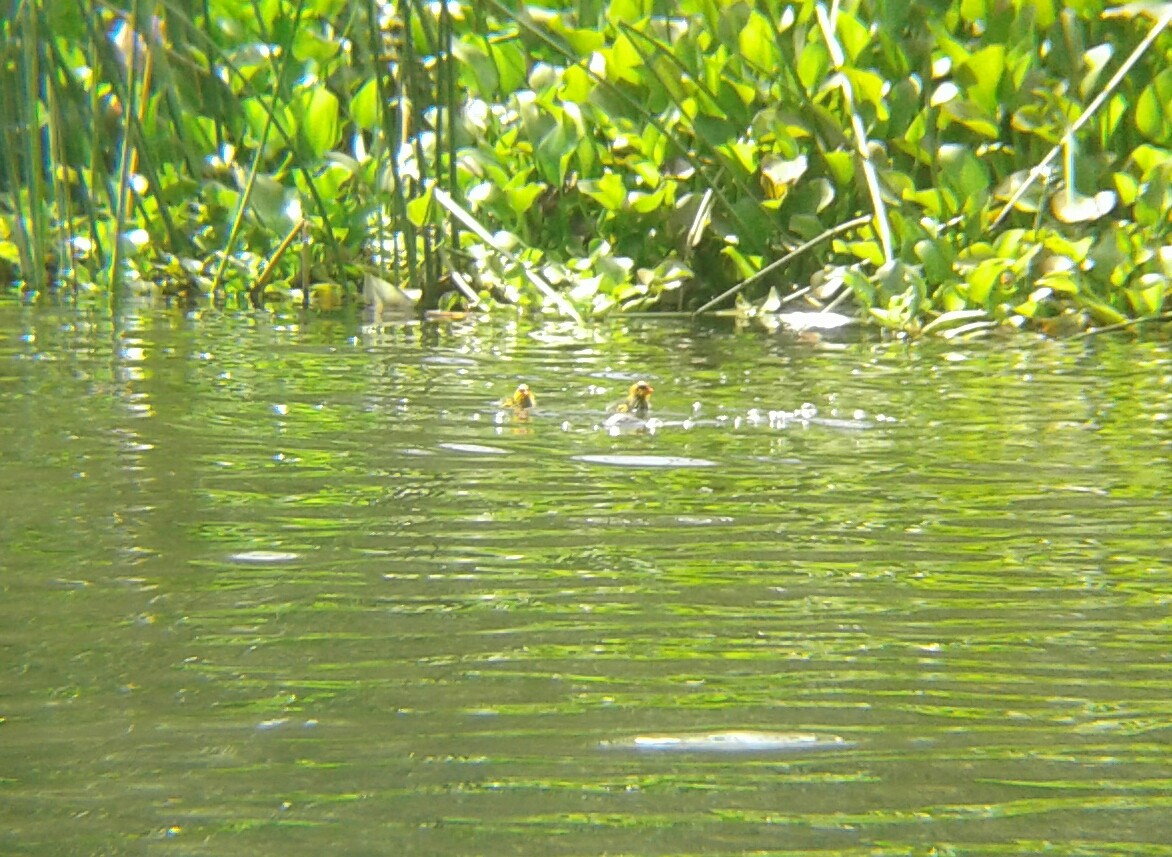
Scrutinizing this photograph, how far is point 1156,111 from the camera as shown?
7422mm

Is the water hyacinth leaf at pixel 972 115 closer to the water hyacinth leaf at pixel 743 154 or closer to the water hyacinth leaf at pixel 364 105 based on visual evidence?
the water hyacinth leaf at pixel 743 154

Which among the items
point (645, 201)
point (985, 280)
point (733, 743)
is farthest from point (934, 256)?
point (733, 743)

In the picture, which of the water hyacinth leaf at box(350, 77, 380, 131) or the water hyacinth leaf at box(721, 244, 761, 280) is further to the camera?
the water hyacinth leaf at box(350, 77, 380, 131)

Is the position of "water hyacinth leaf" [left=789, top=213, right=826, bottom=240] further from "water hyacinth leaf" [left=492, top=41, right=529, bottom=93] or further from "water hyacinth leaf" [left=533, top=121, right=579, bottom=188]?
"water hyacinth leaf" [left=492, top=41, right=529, bottom=93]

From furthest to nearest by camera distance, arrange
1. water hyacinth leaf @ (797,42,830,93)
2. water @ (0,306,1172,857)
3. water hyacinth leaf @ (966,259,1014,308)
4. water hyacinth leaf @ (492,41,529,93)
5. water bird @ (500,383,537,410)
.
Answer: water hyacinth leaf @ (492,41,529,93) → water hyacinth leaf @ (797,42,830,93) → water hyacinth leaf @ (966,259,1014,308) → water bird @ (500,383,537,410) → water @ (0,306,1172,857)

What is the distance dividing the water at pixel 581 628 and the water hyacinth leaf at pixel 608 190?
314 cm

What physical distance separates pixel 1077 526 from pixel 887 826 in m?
1.62

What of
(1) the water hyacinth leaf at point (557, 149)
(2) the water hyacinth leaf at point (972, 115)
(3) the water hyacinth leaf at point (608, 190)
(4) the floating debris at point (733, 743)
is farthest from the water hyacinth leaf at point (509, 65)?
(4) the floating debris at point (733, 743)

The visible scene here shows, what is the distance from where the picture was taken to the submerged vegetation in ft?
23.5

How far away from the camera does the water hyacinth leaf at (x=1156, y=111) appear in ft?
24.0

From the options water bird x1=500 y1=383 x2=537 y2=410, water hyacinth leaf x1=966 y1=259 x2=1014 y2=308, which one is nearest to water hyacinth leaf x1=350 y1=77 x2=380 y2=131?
water hyacinth leaf x1=966 y1=259 x2=1014 y2=308

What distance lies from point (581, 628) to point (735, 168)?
403 cm

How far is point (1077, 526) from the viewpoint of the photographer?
3348mm

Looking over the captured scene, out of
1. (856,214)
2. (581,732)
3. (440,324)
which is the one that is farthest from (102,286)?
(581,732)
